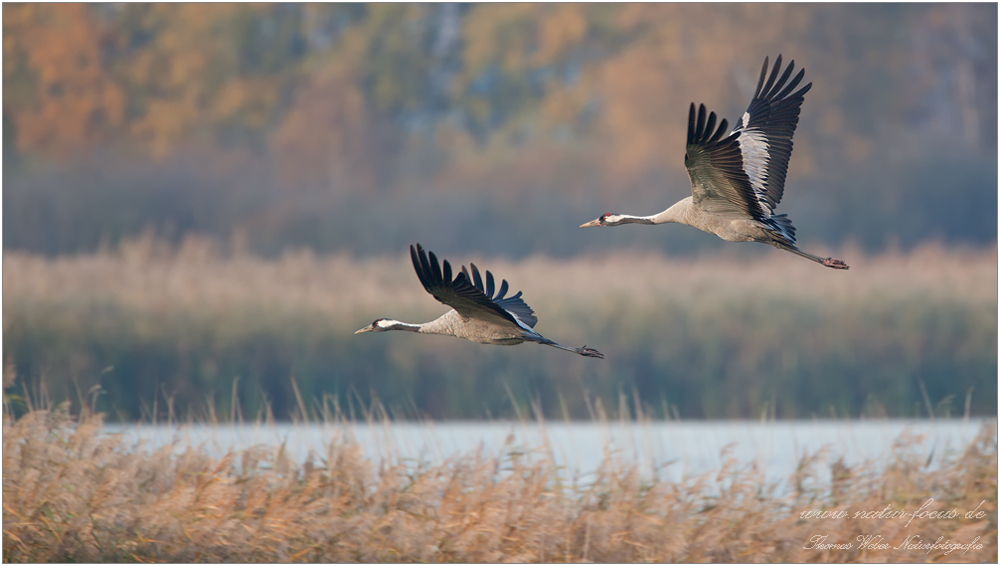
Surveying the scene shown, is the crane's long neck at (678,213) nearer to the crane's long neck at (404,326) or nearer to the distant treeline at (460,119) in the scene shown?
the crane's long neck at (404,326)

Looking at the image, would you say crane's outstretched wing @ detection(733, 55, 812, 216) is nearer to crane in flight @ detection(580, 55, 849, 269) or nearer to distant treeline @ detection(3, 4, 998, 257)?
crane in flight @ detection(580, 55, 849, 269)

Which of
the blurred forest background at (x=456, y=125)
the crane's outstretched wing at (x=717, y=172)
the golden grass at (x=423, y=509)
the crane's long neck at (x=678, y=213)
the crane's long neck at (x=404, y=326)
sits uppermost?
the blurred forest background at (x=456, y=125)

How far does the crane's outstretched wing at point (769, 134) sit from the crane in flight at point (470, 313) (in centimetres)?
166

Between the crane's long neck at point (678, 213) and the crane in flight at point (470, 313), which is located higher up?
the crane's long neck at point (678, 213)

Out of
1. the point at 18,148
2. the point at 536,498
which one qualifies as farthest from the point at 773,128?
the point at 18,148

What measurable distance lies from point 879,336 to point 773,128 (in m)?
11.1

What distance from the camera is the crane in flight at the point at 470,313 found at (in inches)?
218

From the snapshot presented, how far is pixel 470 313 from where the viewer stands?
5992 mm

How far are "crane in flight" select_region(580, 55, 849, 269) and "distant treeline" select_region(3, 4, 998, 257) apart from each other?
2081cm

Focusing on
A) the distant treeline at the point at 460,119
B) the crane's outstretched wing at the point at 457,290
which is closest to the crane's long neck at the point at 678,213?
the crane's outstretched wing at the point at 457,290

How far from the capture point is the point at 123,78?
3447cm

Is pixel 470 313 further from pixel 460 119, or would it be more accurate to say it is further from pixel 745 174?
pixel 460 119

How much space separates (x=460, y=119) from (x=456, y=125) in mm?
300

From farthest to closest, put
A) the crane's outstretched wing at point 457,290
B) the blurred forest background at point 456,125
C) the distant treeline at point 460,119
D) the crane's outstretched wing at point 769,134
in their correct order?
the distant treeline at point 460,119, the blurred forest background at point 456,125, the crane's outstretched wing at point 769,134, the crane's outstretched wing at point 457,290
